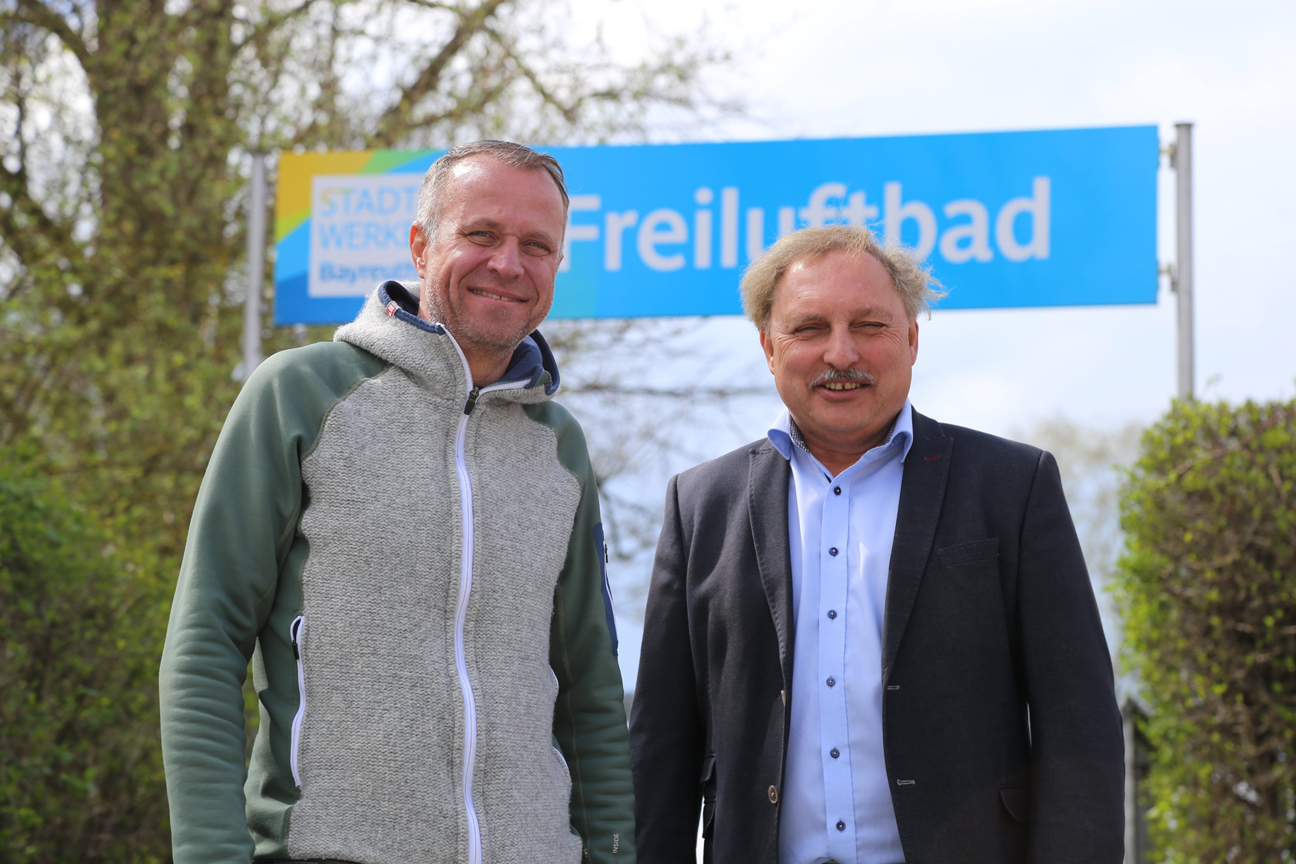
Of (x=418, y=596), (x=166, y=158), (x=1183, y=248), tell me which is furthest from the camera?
(x=166, y=158)

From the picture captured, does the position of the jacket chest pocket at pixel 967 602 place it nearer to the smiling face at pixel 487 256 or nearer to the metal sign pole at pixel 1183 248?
the smiling face at pixel 487 256

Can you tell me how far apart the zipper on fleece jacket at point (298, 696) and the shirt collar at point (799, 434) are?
1201 millimetres

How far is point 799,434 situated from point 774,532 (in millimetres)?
252

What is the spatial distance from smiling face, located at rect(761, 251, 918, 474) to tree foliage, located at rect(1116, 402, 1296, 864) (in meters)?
3.01

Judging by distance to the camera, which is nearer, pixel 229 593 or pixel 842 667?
pixel 229 593

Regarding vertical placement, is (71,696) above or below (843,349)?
below

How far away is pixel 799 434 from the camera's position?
2.84 m

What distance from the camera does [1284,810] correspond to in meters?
5.02

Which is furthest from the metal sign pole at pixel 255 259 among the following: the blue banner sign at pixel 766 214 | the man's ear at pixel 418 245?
the man's ear at pixel 418 245

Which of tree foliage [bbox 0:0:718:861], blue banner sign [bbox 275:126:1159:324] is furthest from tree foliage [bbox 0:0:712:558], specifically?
blue banner sign [bbox 275:126:1159:324]

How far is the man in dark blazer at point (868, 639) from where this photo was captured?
2457 millimetres

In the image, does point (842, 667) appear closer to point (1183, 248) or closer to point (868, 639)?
point (868, 639)

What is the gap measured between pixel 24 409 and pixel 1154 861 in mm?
7280

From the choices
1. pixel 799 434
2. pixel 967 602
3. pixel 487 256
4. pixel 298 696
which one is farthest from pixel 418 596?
pixel 967 602
